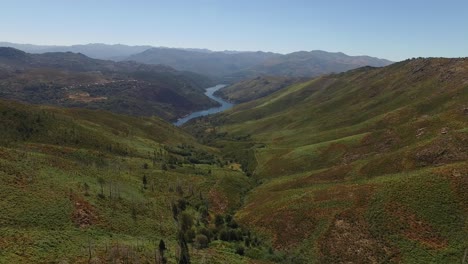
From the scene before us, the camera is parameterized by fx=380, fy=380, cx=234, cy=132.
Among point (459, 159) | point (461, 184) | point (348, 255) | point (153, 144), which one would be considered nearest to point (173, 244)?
point (348, 255)

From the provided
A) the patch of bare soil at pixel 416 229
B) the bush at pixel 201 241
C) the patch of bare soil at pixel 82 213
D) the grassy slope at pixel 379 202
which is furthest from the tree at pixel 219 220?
the patch of bare soil at pixel 416 229

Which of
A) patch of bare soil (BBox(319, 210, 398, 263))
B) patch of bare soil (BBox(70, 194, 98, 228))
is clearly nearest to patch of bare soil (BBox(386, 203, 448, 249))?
patch of bare soil (BBox(319, 210, 398, 263))

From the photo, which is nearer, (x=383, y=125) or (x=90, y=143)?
(x=90, y=143)

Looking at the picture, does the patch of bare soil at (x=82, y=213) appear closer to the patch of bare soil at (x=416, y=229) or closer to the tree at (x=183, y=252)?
the tree at (x=183, y=252)

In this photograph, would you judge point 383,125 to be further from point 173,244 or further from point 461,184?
point 173,244

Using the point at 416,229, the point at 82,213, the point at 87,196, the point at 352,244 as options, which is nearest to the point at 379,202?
the point at 416,229

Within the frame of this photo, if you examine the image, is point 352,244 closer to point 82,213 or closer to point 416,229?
point 416,229

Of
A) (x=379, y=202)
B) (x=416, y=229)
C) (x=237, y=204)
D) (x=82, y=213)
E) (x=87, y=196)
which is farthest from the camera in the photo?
(x=237, y=204)

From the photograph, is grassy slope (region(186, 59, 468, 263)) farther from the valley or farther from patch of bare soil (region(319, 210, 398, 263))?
the valley
